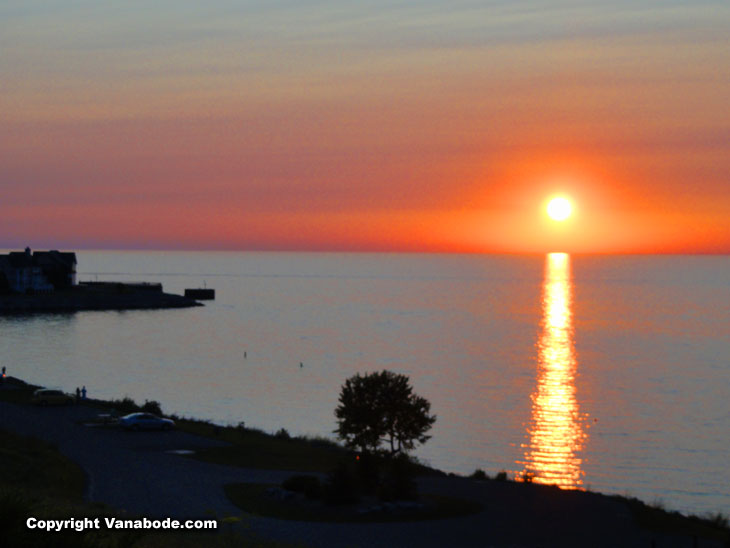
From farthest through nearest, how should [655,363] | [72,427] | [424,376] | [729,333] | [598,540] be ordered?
[729,333] < [655,363] < [424,376] < [72,427] < [598,540]

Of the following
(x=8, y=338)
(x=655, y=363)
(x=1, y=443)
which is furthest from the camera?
(x=8, y=338)

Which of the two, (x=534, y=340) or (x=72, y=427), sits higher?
(x=534, y=340)

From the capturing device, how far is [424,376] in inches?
4144

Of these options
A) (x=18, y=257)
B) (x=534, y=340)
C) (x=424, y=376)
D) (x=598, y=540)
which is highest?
(x=18, y=257)

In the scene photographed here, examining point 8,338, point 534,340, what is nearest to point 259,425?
point 8,338

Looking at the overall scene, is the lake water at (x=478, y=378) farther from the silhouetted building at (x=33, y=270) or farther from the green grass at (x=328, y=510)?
the green grass at (x=328, y=510)

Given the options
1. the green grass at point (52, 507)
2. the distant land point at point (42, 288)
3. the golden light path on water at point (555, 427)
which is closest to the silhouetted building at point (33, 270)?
the distant land point at point (42, 288)

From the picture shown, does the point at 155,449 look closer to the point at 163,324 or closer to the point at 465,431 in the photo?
the point at 465,431

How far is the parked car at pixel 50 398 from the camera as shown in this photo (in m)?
57.8

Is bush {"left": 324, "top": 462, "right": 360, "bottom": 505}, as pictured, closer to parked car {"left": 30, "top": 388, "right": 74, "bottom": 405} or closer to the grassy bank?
the grassy bank

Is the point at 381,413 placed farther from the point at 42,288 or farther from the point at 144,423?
the point at 42,288

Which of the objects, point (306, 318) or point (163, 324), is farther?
point (306, 318)

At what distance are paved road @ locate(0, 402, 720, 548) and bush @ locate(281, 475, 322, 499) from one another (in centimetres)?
260

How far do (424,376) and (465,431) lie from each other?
112ft
